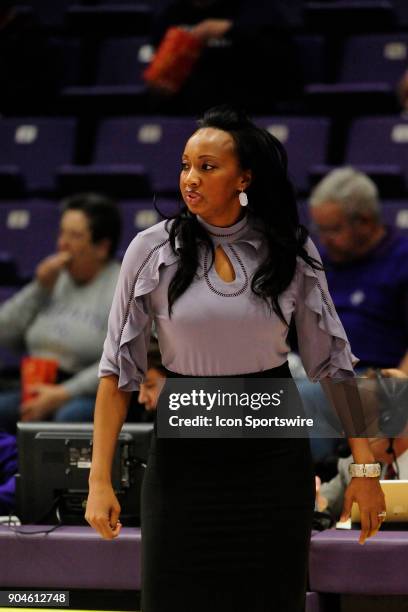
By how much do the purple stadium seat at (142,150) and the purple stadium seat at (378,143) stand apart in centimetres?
65

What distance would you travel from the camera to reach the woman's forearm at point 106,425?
172cm

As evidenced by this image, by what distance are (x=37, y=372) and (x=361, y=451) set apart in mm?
2140

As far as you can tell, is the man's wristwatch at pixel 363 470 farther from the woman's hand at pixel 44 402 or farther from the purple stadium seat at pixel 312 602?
the woman's hand at pixel 44 402

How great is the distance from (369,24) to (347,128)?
24.0 inches

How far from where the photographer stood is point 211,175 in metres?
1.76

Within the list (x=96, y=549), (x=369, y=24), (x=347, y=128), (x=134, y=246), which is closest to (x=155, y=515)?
(x=134, y=246)

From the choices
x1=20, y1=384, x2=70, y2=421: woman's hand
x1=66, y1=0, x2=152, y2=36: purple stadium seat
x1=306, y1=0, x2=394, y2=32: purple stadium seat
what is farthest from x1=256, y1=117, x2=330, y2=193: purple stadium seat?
x1=20, y1=384, x2=70, y2=421: woman's hand

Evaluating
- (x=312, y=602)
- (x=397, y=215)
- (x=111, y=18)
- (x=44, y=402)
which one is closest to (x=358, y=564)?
(x=312, y=602)

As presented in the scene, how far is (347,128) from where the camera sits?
4.74 m

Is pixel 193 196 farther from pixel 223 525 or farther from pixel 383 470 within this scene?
pixel 383 470

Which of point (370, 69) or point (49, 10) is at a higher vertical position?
point (49, 10)

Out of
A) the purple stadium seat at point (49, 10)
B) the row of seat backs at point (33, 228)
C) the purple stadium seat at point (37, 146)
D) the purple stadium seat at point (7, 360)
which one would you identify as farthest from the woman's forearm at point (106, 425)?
the purple stadium seat at point (49, 10)

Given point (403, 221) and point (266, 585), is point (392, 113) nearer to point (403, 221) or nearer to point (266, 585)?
point (403, 221)

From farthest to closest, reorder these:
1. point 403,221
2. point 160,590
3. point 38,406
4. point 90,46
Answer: point 90,46 < point 403,221 < point 38,406 < point 160,590
